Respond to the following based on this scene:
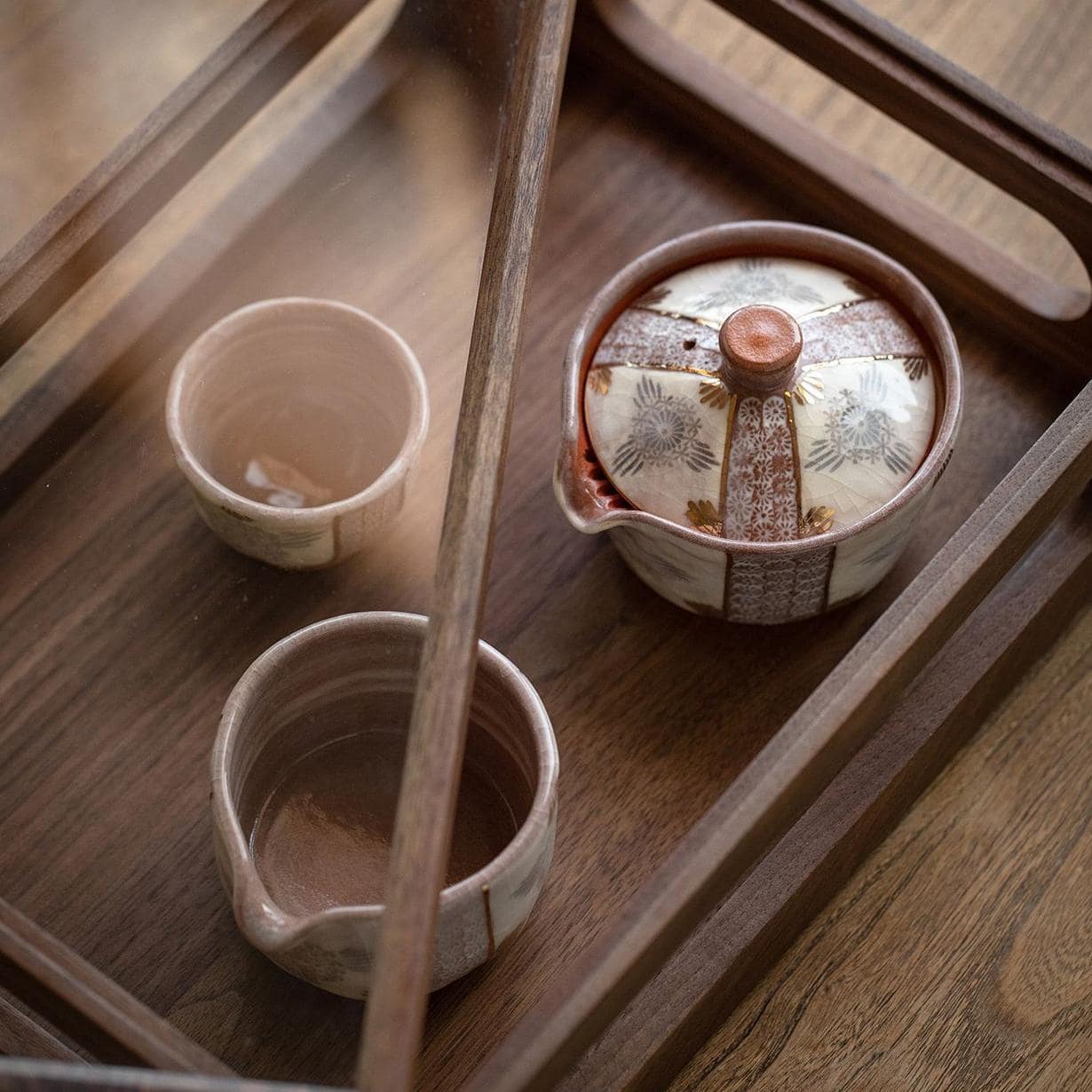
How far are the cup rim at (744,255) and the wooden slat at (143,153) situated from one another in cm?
18

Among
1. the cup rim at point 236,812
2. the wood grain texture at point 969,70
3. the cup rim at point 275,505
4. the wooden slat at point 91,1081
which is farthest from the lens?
the wood grain texture at point 969,70

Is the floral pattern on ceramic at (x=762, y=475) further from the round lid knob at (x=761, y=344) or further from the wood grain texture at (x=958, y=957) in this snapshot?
the wood grain texture at (x=958, y=957)

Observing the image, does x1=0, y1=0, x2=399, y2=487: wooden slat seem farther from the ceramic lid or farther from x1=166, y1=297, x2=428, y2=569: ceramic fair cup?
the ceramic lid

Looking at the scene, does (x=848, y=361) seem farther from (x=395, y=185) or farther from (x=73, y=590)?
(x=73, y=590)

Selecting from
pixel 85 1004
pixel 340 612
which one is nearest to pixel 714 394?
pixel 340 612

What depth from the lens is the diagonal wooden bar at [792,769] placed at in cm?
44

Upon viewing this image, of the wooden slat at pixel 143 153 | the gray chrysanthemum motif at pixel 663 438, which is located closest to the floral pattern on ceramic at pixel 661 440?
the gray chrysanthemum motif at pixel 663 438

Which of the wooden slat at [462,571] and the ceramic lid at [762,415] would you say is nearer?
the wooden slat at [462,571]

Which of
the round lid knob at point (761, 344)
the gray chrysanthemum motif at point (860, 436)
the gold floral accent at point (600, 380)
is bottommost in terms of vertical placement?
the gold floral accent at point (600, 380)

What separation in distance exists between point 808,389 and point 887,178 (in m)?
0.20

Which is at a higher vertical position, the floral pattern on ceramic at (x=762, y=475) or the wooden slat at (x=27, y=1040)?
the floral pattern on ceramic at (x=762, y=475)

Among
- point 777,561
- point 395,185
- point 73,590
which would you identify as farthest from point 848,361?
point 73,590

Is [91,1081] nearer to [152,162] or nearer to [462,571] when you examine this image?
[462,571]

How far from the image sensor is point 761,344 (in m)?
0.57
